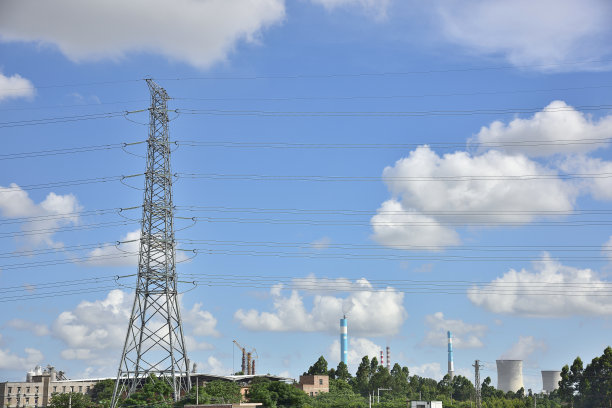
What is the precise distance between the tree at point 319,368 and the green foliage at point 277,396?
55.4 meters

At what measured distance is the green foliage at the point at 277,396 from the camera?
360 ft

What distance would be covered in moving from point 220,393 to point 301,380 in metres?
42.2

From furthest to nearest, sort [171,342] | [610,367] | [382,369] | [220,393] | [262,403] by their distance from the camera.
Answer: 1. [382,369]
2. [610,367]
3. [220,393]
4. [262,403]
5. [171,342]

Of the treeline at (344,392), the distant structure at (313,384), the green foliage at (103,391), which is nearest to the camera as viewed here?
the treeline at (344,392)

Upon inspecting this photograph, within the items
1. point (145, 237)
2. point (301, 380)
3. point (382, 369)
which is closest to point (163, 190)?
point (145, 237)

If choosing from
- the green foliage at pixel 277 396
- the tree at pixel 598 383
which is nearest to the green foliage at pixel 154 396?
the green foliage at pixel 277 396

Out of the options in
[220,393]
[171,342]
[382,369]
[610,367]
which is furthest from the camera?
[382,369]

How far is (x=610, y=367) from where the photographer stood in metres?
152

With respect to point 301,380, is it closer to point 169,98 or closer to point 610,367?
point 610,367

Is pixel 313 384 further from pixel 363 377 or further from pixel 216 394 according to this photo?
pixel 216 394

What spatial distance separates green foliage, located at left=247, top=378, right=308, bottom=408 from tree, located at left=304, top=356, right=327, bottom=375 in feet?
182

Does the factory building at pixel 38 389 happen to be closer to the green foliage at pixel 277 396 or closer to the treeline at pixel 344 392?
the treeline at pixel 344 392

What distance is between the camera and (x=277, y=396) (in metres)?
112

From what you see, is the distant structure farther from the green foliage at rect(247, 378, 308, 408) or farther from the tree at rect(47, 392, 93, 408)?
the tree at rect(47, 392, 93, 408)
